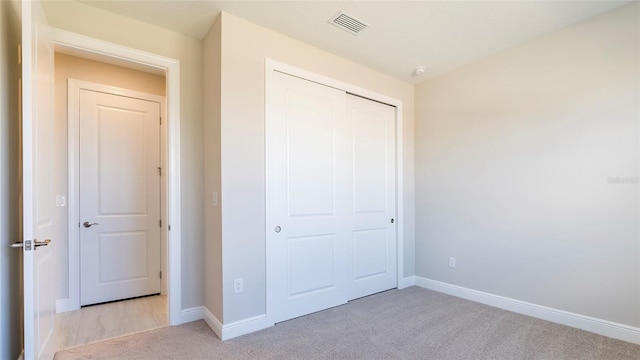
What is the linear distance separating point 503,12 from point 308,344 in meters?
3.11

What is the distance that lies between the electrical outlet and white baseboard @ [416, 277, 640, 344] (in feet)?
7.95

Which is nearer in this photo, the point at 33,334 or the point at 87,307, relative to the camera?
the point at 33,334

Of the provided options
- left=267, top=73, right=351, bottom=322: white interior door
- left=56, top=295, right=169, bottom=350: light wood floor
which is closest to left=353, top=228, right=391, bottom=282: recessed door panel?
left=267, top=73, right=351, bottom=322: white interior door

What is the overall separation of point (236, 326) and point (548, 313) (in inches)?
112

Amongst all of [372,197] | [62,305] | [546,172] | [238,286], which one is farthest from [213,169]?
[546,172]

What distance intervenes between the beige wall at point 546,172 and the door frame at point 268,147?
378 mm

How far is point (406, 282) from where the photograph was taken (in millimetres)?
3820

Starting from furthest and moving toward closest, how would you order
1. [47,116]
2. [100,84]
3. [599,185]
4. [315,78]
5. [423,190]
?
[423,190] < [100,84] < [315,78] < [599,185] < [47,116]

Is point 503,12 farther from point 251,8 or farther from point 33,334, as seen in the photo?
point 33,334

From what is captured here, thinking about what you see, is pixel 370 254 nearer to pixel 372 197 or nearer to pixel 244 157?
pixel 372 197

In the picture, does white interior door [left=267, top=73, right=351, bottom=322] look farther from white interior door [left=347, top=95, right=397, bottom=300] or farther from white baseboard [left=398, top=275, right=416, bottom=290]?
white baseboard [left=398, top=275, right=416, bottom=290]

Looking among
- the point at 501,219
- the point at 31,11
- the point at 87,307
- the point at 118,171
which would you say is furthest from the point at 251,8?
the point at 87,307

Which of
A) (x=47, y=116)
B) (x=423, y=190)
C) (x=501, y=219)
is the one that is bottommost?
(x=501, y=219)

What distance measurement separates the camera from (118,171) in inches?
132
